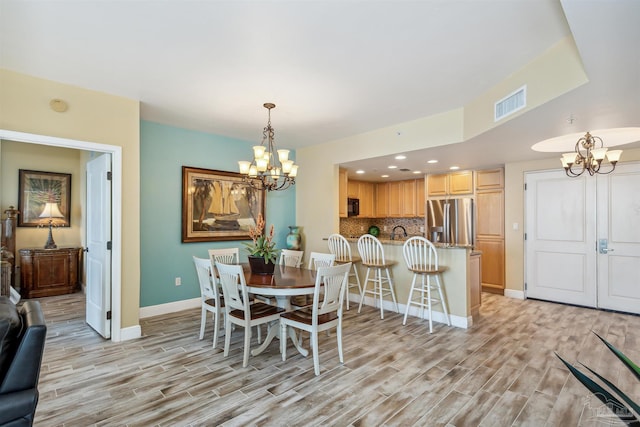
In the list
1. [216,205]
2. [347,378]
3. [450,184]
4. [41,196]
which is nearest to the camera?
[347,378]

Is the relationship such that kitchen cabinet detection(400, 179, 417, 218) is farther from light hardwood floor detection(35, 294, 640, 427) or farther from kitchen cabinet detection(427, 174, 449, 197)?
light hardwood floor detection(35, 294, 640, 427)

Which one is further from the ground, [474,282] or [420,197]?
[420,197]

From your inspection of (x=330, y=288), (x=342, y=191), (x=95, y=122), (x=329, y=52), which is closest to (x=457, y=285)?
(x=330, y=288)

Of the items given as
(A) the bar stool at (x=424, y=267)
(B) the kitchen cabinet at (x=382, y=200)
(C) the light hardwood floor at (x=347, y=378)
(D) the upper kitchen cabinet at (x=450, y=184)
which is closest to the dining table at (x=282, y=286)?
(C) the light hardwood floor at (x=347, y=378)

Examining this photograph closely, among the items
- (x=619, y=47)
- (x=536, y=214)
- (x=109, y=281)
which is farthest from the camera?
(x=536, y=214)

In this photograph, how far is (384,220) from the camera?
313 inches

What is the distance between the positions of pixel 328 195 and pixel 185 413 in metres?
3.76

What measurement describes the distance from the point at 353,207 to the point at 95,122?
4.81 m

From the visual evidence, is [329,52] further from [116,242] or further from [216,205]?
[216,205]

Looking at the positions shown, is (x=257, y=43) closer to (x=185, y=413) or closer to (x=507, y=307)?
(x=185, y=413)

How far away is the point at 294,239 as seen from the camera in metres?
5.62

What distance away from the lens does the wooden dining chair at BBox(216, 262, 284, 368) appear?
111 inches

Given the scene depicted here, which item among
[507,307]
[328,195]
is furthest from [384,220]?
[507,307]

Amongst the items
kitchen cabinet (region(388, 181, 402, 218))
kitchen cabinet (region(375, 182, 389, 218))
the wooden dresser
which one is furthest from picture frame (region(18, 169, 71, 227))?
kitchen cabinet (region(388, 181, 402, 218))
